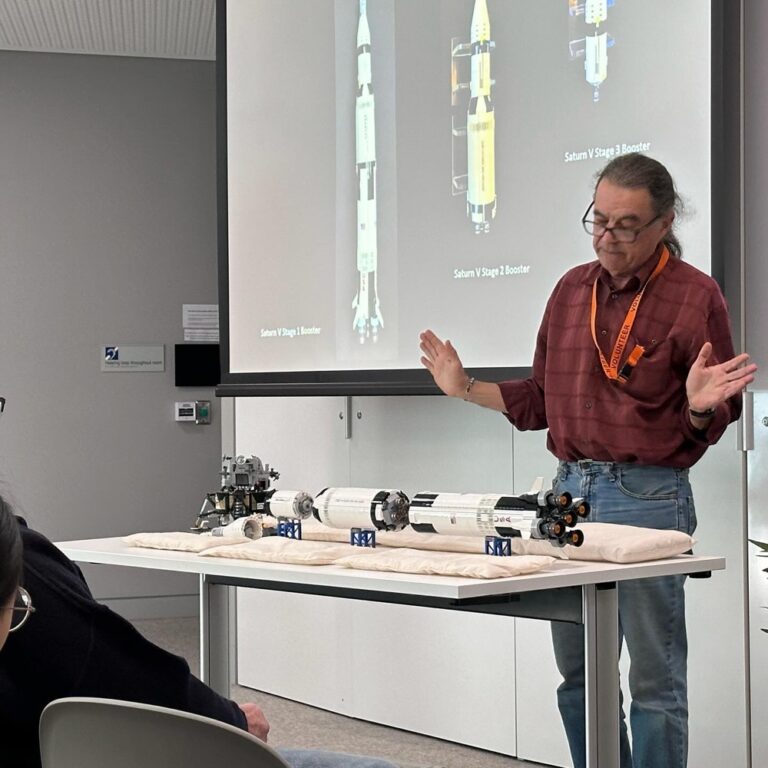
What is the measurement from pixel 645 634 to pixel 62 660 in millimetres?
1417

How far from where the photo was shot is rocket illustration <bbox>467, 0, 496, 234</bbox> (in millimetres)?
3551

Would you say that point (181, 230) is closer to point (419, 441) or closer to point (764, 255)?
point (419, 441)

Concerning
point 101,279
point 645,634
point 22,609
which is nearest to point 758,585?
point 645,634

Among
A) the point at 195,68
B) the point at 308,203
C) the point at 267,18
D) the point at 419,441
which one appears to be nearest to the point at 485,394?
the point at 419,441

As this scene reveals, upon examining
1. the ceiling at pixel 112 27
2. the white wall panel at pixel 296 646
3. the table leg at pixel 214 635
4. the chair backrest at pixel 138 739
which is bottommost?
the white wall panel at pixel 296 646

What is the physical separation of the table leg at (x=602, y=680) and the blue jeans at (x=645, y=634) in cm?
28

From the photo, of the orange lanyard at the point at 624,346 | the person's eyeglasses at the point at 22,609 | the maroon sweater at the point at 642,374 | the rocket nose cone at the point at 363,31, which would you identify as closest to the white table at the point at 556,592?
the maroon sweater at the point at 642,374

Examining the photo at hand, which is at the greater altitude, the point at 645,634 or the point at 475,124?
the point at 475,124

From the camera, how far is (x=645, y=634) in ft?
7.94

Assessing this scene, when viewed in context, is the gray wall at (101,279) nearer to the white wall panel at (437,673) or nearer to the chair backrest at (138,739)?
the white wall panel at (437,673)

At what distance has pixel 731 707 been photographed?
10.3 feet

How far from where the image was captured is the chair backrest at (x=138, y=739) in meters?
1.12

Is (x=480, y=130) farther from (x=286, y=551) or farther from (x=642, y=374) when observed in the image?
(x=286, y=551)

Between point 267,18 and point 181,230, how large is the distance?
81.4 inches
